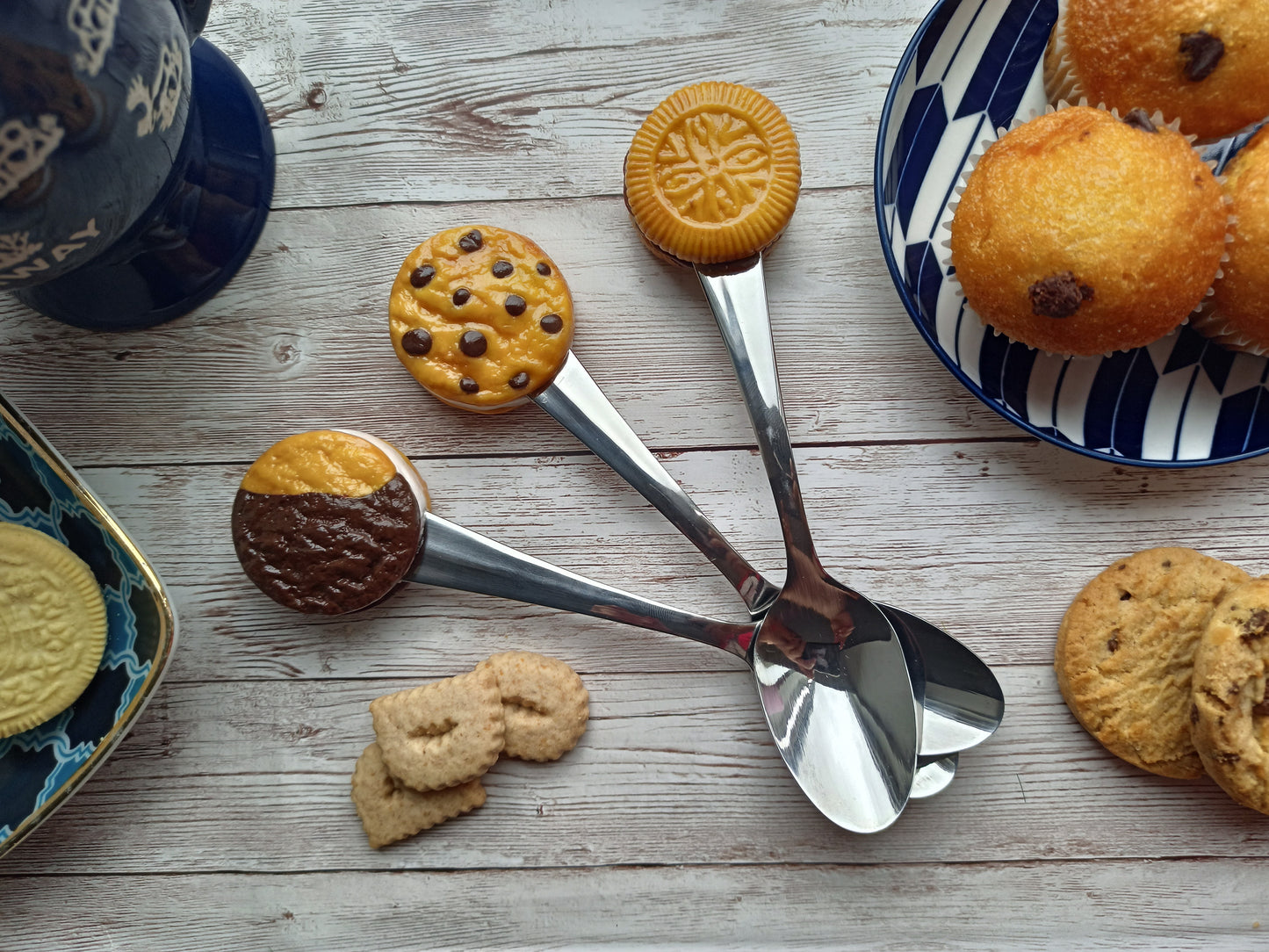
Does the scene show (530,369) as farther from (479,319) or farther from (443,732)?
(443,732)

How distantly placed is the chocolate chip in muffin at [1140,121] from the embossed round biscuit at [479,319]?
69 cm

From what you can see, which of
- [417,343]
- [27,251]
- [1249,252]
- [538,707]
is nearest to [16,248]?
[27,251]

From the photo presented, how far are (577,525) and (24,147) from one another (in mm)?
715

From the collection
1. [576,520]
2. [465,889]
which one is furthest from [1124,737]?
[465,889]

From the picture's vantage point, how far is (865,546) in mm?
1129

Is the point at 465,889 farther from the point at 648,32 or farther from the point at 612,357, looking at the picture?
the point at 648,32

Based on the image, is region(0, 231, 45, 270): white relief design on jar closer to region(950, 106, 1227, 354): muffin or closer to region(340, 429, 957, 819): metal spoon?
region(340, 429, 957, 819): metal spoon

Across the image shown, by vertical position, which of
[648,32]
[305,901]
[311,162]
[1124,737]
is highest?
[648,32]

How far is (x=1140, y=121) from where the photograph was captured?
2.99 feet

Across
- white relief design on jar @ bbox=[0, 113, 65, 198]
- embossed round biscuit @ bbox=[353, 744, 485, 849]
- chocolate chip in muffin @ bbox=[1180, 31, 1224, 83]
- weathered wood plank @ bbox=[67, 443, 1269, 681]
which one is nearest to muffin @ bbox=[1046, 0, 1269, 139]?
chocolate chip in muffin @ bbox=[1180, 31, 1224, 83]

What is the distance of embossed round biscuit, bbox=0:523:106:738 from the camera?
1016 mm

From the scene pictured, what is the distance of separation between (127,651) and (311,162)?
71 centimetres

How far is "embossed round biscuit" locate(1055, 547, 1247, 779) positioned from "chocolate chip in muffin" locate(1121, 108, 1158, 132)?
0.54 metres

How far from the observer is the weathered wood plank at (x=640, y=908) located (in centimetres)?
110
